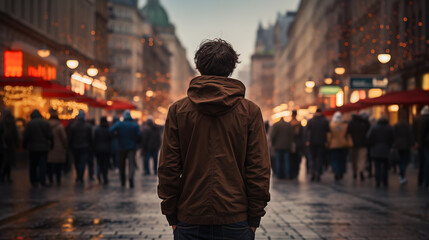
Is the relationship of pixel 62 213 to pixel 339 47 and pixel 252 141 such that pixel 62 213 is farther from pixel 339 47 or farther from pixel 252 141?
pixel 339 47

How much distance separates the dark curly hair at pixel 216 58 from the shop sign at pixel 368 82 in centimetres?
1989

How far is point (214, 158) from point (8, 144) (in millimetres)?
15154

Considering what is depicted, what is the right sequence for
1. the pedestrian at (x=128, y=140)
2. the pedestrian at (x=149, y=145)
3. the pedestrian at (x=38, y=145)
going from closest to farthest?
the pedestrian at (x=128, y=140)
the pedestrian at (x=38, y=145)
the pedestrian at (x=149, y=145)

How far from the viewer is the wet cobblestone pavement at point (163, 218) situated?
8.55 meters

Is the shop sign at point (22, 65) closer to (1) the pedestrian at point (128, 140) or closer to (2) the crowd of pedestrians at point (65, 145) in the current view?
(2) the crowd of pedestrians at point (65, 145)

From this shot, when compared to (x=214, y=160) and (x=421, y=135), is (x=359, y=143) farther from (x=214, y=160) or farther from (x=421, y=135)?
(x=214, y=160)

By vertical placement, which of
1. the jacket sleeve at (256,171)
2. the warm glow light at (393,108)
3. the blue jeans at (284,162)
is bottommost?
the blue jeans at (284,162)

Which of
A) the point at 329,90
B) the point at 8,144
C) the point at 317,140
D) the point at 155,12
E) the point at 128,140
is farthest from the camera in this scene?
the point at 155,12

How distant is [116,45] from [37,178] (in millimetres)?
82207

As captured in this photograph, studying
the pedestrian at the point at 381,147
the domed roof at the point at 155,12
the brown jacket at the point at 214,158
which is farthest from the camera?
the domed roof at the point at 155,12

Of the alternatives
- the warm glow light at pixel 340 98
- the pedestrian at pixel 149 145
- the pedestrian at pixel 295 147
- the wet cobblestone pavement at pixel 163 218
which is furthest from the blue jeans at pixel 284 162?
the warm glow light at pixel 340 98

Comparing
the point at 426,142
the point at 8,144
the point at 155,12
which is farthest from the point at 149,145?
the point at 155,12

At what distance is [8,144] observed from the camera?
18.0m

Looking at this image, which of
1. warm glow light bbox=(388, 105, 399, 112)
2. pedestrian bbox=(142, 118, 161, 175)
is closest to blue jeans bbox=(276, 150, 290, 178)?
pedestrian bbox=(142, 118, 161, 175)
